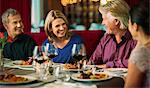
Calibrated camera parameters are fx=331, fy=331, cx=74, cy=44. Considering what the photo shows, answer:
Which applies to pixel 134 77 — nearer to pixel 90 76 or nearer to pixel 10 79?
pixel 90 76

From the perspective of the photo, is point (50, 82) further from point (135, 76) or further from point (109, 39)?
point (109, 39)

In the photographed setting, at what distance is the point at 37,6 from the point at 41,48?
5112 millimetres

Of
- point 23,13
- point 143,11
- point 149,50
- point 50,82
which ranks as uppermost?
point 23,13

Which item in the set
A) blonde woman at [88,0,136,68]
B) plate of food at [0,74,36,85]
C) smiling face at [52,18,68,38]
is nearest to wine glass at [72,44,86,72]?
plate of food at [0,74,36,85]

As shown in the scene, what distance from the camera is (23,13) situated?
→ 4922 millimetres

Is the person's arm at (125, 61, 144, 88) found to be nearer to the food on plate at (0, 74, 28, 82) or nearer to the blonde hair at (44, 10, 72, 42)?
the food on plate at (0, 74, 28, 82)

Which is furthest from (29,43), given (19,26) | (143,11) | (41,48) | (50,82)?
(143,11)

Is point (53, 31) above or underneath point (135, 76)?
above

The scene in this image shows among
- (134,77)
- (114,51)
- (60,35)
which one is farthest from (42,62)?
(60,35)

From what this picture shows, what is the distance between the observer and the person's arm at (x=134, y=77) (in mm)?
1382

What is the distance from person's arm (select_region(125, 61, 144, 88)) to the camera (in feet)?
4.53

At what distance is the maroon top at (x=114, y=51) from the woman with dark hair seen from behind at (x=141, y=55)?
2.73 feet

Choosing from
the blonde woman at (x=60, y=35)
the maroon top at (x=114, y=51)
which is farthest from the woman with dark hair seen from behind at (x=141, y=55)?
the blonde woman at (x=60, y=35)

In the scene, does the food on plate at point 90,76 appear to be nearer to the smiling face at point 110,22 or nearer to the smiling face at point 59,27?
the smiling face at point 110,22
